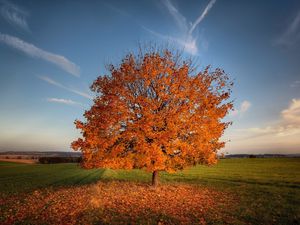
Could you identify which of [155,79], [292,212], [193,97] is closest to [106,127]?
[155,79]

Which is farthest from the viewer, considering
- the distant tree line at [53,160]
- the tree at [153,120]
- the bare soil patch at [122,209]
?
the distant tree line at [53,160]

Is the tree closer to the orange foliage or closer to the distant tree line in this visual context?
the orange foliage

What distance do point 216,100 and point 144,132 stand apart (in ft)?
20.3

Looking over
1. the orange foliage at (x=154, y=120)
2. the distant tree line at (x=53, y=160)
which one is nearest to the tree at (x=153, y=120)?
the orange foliage at (x=154, y=120)

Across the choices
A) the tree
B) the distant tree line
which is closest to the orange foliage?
the tree

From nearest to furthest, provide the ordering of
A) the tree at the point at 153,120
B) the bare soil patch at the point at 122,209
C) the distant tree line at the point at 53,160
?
the bare soil patch at the point at 122,209 < the tree at the point at 153,120 < the distant tree line at the point at 53,160

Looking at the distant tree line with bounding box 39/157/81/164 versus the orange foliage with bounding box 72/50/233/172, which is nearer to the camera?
the orange foliage with bounding box 72/50/233/172

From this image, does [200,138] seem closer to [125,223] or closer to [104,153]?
[104,153]

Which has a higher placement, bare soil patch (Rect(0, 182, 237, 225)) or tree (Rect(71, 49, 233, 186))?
tree (Rect(71, 49, 233, 186))

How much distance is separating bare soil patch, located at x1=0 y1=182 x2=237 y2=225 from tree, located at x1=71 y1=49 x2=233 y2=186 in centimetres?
241

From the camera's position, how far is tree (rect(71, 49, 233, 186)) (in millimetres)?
18969

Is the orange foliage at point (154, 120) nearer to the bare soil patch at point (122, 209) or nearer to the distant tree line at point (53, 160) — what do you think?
the bare soil patch at point (122, 209)

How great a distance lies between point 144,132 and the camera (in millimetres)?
19141

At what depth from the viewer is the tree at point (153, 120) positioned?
1897cm
